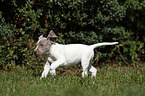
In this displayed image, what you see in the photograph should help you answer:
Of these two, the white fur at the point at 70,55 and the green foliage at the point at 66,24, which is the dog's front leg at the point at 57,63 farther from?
the green foliage at the point at 66,24

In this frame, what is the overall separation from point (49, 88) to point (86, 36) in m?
Answer: 3.13

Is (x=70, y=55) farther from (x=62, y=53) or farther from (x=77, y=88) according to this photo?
(x=77, y=88)

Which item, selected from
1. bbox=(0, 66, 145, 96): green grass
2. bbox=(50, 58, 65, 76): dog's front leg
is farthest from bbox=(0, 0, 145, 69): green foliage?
bbox=(50, 58, 65, 76): dog's front leg

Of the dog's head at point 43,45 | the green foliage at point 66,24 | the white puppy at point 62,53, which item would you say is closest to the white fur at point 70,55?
the white puppy at point 62,53

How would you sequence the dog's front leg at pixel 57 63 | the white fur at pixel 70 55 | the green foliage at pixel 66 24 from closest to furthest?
the dog's front leg at pixel 57 63 → the white fur at pixel 70 55 → the green foliage at pixel 66 24

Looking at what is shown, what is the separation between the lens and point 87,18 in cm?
626

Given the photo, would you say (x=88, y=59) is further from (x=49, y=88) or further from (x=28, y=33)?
(x=28, y=33)

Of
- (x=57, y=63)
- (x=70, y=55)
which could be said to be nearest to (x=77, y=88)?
(x=57, y=63)

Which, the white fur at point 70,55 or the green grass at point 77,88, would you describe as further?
the white fur at point 70,55

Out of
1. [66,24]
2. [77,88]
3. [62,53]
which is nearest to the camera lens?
[77,88]

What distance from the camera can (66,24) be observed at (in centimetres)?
621

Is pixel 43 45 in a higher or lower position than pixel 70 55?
higher

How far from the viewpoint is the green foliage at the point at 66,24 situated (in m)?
5.59

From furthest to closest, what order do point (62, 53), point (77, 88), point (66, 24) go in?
point (66, 24) → point (62, 53) → point (77, 88)
